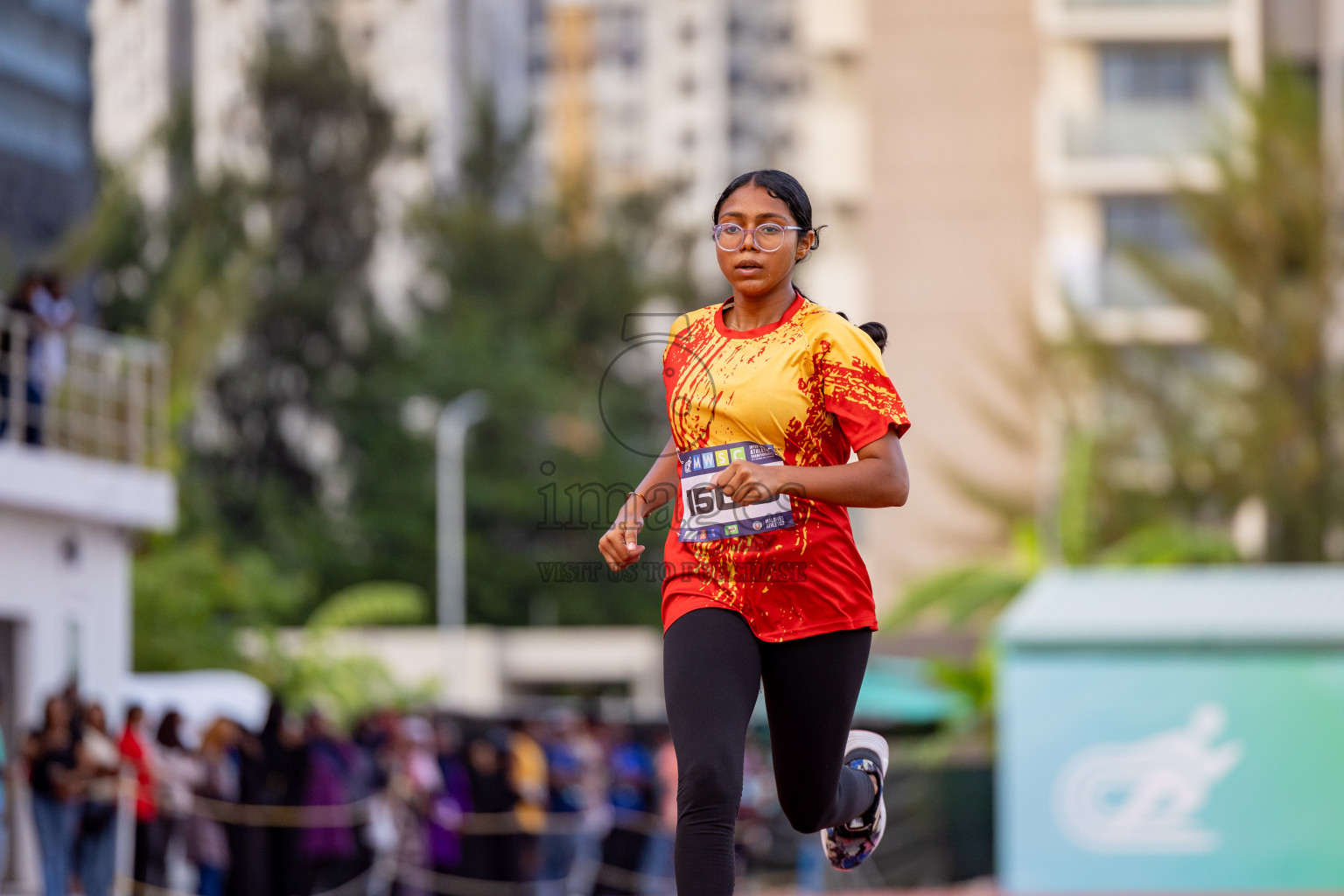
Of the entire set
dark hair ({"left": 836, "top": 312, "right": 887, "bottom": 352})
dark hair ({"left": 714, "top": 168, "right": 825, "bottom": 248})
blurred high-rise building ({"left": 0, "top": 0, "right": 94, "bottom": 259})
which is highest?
blurred high-rise building ({"left": 0, "top": 0, "right": 94, "bottom": 259})

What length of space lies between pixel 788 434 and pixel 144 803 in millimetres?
9410

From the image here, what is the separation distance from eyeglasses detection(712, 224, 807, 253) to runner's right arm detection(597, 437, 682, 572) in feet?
1.69

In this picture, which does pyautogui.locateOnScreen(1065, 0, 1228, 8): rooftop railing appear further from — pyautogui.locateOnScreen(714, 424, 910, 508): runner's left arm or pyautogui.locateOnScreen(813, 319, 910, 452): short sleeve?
pyautogui.locateOnScreen(714, 424, 910, 508): runner's left arm

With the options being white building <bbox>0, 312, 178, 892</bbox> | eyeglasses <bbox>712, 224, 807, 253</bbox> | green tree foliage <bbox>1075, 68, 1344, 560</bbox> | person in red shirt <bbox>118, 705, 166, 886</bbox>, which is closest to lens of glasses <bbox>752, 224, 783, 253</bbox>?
eyeglasses <bbox>712, 224, 807, 253</bbox>

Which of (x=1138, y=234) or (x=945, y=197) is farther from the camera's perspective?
(x=945, y=197)

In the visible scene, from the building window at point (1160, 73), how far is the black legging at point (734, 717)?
130 feet

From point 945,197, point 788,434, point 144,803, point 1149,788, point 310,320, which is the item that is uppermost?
point 945,197

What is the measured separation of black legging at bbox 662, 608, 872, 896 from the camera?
4.78 metres

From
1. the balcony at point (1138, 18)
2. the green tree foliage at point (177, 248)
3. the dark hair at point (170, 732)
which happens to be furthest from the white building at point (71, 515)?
the balcony at point (1138, 18)

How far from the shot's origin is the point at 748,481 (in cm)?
451

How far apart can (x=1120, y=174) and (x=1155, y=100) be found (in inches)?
82.2

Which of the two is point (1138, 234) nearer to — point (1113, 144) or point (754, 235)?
point (1113, 144)

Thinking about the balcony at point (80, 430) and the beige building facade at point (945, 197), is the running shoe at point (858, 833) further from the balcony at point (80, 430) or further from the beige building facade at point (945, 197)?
the beige building facade at point (945, 197)

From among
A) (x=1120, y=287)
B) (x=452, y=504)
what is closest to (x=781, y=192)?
(x=1120, y=287)
